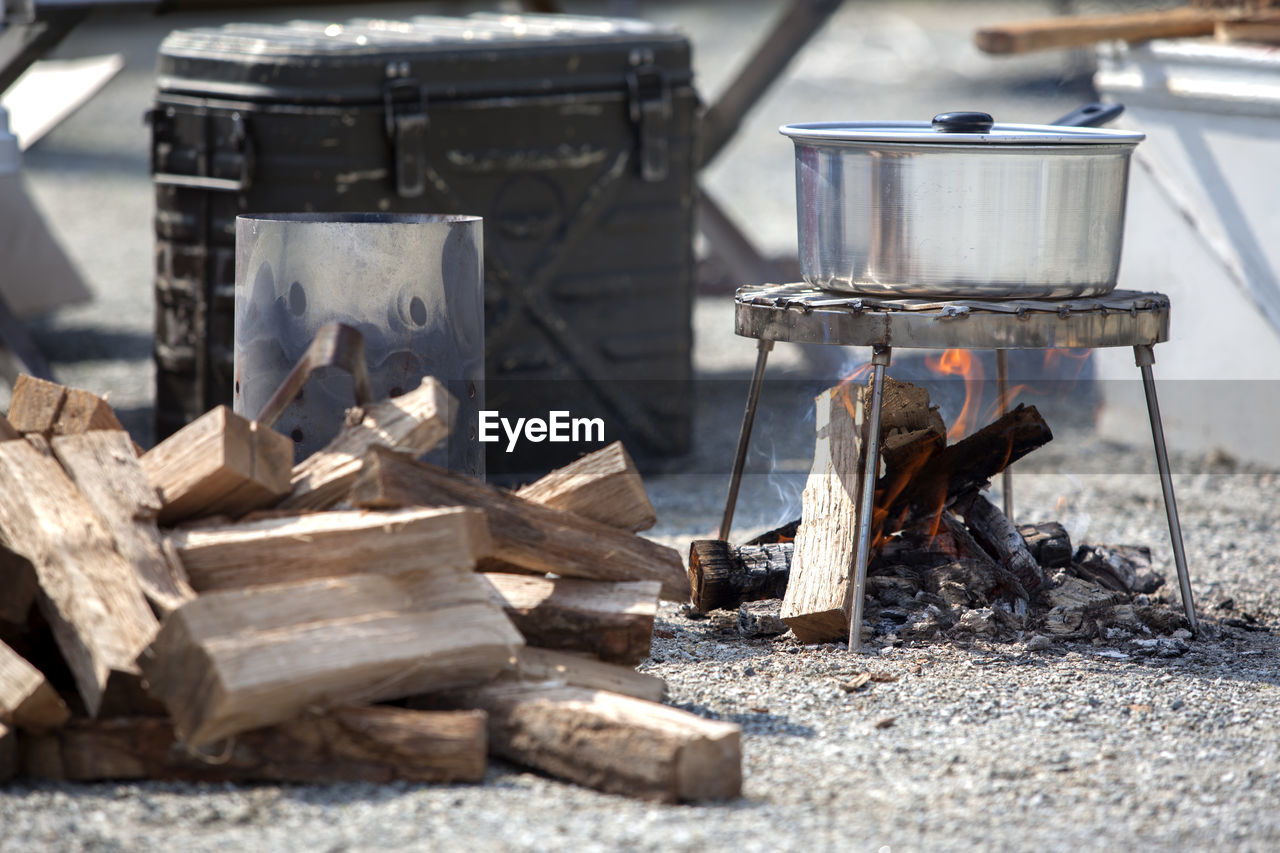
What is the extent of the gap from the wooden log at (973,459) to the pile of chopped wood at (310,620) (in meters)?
0.94

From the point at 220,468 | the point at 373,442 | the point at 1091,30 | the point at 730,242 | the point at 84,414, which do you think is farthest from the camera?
the point at 730,242

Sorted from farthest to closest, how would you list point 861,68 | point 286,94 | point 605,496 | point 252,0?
point 861,68, point 252,0, point 286,94, point 605,496

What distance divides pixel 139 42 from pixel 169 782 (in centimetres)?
2301

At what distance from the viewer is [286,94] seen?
4.73 meters

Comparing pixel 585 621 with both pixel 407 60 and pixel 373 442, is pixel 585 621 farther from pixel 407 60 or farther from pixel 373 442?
pixel 407 60

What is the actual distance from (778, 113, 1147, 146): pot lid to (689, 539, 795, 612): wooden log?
102cm

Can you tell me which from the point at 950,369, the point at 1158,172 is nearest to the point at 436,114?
the point at 950,369

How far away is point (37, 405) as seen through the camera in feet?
9.98

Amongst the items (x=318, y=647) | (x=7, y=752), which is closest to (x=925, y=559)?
(x=318, y=647)

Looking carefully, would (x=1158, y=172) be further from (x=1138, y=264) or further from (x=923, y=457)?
(x=923, y=457)

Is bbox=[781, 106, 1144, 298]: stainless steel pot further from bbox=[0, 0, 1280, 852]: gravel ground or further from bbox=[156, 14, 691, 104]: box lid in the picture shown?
bbox=[156, 14, 691, 104]: box lid

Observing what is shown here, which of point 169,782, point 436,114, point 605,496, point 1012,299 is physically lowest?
point 169,782

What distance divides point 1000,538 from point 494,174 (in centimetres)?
226

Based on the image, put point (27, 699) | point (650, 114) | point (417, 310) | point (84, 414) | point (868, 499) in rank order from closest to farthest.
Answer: point (27, 699) < point (84, 414) < point (868, 499) < point (417, 310) < point (650, 114)
